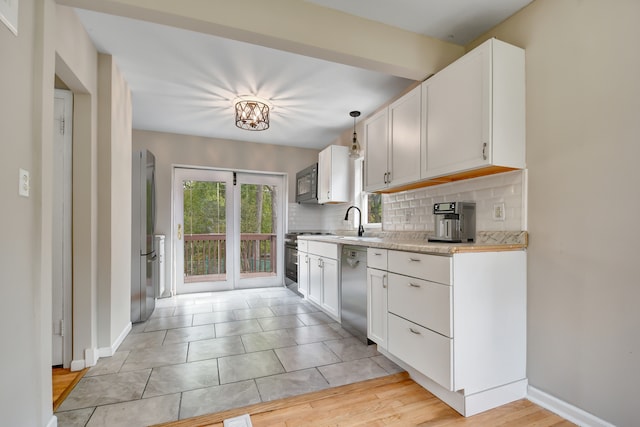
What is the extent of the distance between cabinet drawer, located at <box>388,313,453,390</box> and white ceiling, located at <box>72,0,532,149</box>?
2.07 meters

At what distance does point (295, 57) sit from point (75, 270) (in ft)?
7.73

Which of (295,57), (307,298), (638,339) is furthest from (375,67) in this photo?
(307,298)

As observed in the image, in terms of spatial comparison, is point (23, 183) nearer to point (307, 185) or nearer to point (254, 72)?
point (254, 72)

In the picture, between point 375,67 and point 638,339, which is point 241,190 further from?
point 638,339

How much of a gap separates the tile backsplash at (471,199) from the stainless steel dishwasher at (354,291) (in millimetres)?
653

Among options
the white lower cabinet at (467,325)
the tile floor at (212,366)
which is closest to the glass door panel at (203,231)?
the tile floor at (212,366)

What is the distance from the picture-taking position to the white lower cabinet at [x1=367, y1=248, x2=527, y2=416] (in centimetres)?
162

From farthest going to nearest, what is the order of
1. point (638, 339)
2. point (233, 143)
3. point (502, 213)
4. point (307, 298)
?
point (233, 143)
point (307, 298)
point (502, 213)
point (638, 339)

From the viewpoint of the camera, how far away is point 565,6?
166cm

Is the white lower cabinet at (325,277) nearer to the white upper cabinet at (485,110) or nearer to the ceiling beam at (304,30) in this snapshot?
the white upper cabinet at (485,110)

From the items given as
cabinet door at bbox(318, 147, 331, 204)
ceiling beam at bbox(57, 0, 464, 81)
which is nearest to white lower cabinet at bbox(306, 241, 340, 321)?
cabinet door at bbox(318, 147, 331, 204)

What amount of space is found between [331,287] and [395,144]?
1602mm

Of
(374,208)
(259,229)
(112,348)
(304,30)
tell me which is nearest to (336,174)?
(374,208)

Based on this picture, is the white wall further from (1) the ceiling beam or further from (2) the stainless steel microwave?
(2) the stainless steel microwave
